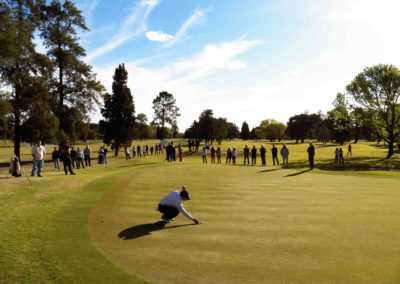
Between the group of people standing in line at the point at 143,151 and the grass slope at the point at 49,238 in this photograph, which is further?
the group of people standing in line at the point at 143,151

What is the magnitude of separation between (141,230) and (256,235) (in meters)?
3.59

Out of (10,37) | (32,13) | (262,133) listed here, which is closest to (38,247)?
(10,37)

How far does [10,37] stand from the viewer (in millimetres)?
36531

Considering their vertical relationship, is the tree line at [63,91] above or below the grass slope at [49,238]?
above

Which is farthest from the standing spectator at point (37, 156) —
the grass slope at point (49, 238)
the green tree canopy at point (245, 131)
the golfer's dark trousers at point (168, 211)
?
the green tree canopy at point (245, 131)

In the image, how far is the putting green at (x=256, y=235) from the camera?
26.5 feet

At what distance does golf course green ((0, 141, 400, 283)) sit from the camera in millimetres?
8016

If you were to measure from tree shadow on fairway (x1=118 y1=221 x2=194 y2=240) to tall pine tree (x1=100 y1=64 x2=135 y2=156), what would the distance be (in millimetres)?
48207

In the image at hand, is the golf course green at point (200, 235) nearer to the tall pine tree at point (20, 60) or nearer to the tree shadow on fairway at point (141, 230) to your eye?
the tree shadow on fairway at point (141, 230)

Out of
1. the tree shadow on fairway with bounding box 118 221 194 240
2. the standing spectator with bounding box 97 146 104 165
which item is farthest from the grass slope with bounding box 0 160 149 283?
the standing spectator with bounding box 97 146 104 165

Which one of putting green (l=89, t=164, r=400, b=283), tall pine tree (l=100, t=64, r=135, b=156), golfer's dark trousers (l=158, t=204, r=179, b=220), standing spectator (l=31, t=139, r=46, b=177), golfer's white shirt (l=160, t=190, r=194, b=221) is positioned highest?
tall pine tree (l=100, t=64, r=135, b=156)

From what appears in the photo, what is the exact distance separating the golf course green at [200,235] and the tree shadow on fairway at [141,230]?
32 millimetres

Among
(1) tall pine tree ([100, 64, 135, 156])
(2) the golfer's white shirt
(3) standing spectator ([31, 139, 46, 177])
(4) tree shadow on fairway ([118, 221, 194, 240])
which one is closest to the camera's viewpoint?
(4) tree shadow on fairway ([118, 221, 194, 240])

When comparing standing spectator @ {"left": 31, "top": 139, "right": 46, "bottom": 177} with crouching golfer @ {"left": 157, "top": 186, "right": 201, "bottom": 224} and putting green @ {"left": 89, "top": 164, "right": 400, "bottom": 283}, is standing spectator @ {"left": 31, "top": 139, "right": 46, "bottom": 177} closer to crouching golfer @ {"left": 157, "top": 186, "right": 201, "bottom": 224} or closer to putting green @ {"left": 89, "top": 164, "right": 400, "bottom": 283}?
putting green @ {"left": 89, "top": 164, "right": 400, "bottom": 283}
